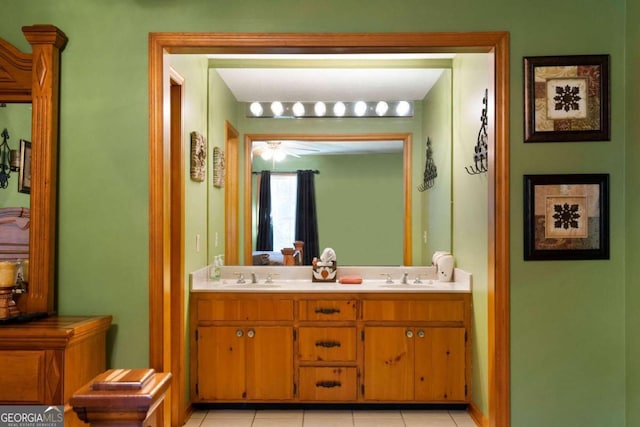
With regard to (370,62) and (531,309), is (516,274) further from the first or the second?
(370,62)

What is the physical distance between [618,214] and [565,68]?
2.42 ft

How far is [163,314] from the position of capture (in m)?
2.46

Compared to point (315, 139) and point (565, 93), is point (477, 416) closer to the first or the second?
point (565, 93)

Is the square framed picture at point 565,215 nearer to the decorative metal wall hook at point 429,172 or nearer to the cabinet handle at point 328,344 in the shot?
the cabinet handle at point 328,344

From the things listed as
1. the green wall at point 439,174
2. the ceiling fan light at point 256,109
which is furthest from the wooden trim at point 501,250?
the ceiling fan light at point 256,109

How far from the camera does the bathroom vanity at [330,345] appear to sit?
3.37m

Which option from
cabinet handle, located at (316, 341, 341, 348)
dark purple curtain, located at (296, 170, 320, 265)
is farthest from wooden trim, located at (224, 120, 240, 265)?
cabinet handle, located at (316, 341, 341, 348)

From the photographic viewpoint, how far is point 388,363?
3373 mm

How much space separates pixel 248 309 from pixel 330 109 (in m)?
1.79

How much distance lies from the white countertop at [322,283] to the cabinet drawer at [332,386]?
535 millimetres

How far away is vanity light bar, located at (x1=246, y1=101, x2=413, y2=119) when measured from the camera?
4.19 metres

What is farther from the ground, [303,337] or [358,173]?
[358,173]

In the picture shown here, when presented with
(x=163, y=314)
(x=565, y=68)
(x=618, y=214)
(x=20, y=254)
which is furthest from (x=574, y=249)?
(x=20, y=254)

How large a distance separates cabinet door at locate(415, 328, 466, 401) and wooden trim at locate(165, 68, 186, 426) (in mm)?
1513
